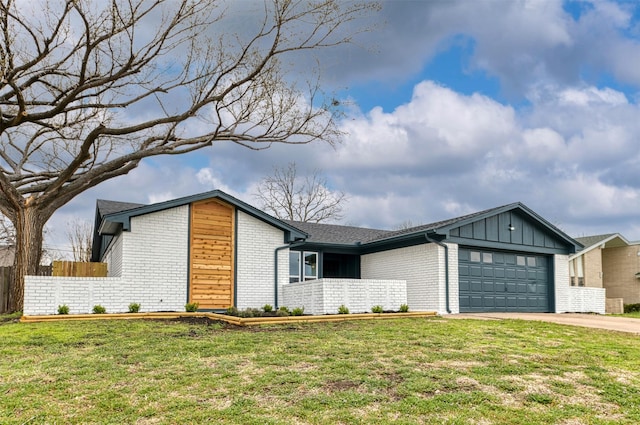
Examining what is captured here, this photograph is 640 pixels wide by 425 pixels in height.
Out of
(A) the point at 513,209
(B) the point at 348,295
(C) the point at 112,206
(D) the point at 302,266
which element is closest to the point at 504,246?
(A) the point at 513,209

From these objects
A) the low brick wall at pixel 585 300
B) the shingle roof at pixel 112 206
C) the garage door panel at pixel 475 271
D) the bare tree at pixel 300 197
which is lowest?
the low brick wall at pixel 585 300

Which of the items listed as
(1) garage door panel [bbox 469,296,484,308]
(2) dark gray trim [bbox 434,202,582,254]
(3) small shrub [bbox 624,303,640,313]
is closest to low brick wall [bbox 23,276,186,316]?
(2) dark gray trim [bbox 434,202,582,254]

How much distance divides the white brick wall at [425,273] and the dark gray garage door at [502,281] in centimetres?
52

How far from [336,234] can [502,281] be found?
643 centimetres

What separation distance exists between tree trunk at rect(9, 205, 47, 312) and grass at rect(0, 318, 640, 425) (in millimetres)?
7898

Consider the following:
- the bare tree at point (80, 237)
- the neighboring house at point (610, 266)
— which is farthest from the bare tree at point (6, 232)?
the neighboring house at point (610, 266)

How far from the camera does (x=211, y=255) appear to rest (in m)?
17.4

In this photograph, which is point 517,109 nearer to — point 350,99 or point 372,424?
point 350,99

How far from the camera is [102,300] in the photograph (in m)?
15.3

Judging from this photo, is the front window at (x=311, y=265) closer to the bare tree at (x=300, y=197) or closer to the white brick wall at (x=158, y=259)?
the white brick wall at (x=158, y=259)

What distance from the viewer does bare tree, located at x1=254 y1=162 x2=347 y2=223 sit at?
39.6m

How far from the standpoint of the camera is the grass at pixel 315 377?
5.94 metres

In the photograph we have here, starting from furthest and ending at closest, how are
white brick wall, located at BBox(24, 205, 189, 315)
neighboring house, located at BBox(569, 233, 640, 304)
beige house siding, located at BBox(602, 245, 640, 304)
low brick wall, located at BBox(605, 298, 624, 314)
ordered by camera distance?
1. beige house siding, located at BBox(602, 245, 640, 304)
2. neighboring house, located at BBox(569, 233, 640, 304)
3. low brick wall, located at BBox(605, 298, 624, 314)
4. white brick wall, located at BBox(24, 205, 189, 315)

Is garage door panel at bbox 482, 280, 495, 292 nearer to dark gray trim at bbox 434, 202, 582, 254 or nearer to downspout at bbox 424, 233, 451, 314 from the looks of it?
downspout at bbox 424, 233, 451, 314
